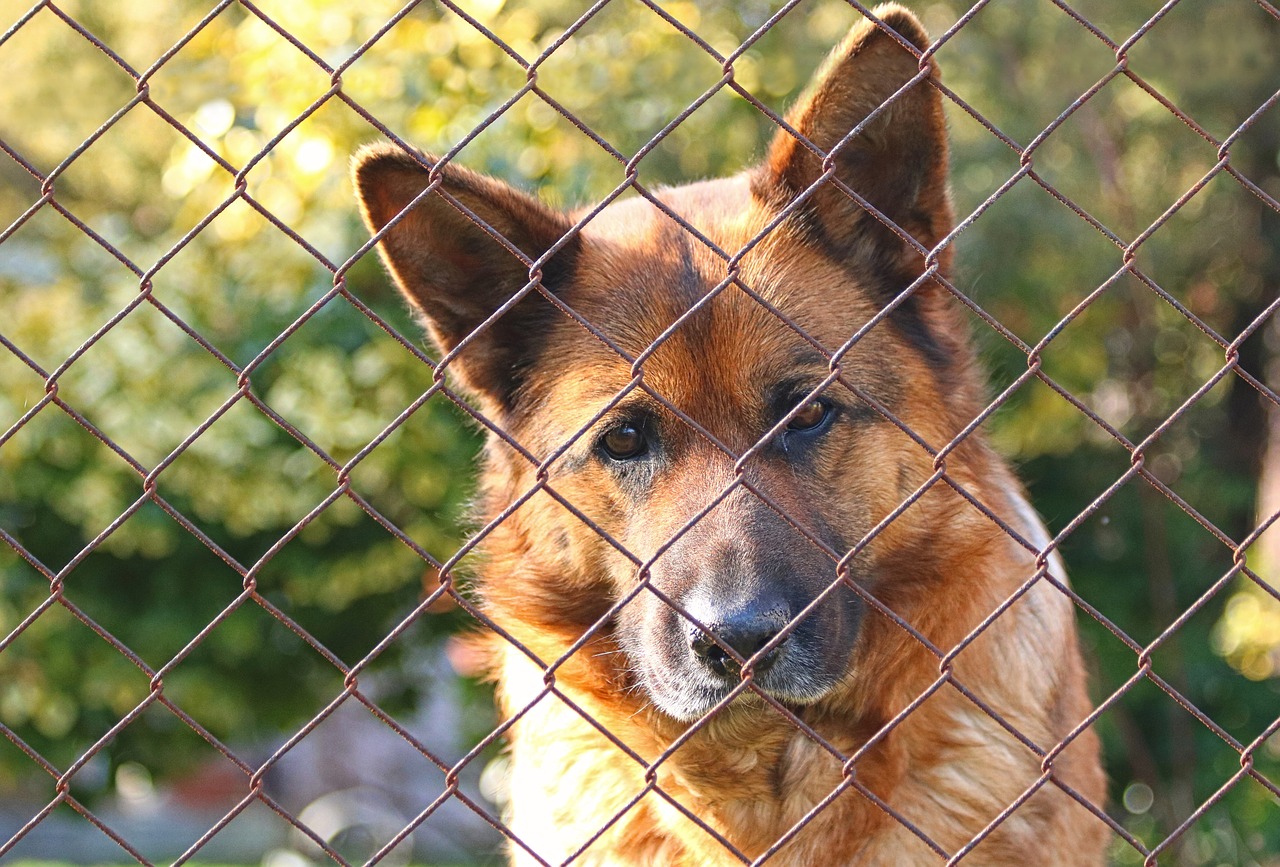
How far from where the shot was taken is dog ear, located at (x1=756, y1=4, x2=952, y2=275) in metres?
2.68

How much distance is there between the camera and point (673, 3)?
220 inches

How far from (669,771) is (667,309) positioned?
3.85 ft

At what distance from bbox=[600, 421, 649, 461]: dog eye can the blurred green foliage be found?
2053 millimetres

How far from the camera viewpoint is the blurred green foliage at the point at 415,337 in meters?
5.66

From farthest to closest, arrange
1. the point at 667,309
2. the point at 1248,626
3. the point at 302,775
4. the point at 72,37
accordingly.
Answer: the point at 302,775
the point at 72,37
the point at 1248,626
the point at 667,309

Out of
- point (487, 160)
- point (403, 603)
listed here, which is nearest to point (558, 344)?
point (487, 160)

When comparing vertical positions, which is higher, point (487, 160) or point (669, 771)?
point (487, 160)

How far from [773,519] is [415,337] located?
3.65 m

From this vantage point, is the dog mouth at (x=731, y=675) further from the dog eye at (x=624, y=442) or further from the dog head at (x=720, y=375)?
the dog eye at (x=624, y=442)

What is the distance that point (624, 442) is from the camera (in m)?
3.18

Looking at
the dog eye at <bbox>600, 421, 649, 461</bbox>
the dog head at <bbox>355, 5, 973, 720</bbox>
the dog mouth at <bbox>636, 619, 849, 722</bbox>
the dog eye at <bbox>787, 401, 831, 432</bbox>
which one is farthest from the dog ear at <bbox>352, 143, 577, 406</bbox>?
the dog mouth at <bbox>636, 619, 849, 722</bbox>

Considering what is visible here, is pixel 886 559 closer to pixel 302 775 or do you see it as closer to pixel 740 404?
pixel 740 404

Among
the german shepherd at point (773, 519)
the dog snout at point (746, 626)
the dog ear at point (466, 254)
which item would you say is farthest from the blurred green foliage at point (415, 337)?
the dog snout at point (746, 626)

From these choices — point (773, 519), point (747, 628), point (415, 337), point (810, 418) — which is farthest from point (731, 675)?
point (415, 337)
